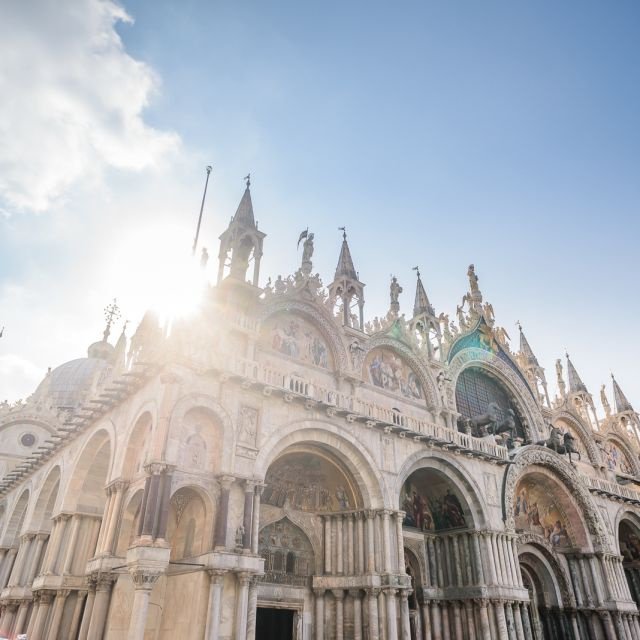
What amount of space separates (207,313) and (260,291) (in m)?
2.03

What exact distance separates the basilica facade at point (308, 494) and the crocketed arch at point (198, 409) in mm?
50

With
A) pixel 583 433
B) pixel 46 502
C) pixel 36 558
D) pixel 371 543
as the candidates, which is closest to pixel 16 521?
pixel 46 502

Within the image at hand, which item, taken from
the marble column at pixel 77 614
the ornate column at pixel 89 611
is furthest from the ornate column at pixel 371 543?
the marble column at pixel 77 614

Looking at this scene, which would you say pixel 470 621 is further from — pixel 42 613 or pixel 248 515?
pixel 42 613

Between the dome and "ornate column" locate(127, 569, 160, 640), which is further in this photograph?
the dome

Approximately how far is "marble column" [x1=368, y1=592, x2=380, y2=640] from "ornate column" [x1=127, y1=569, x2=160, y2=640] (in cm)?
640

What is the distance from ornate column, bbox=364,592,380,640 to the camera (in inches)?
599

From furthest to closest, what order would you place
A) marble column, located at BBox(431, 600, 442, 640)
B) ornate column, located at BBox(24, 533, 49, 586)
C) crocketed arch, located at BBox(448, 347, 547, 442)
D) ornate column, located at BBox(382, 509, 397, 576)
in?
1. crocketed arch, located at BBox(448, 347, 547, 442)
2. ornate column, located at BBox(24, 533, 49, 586)
3. marble column, located at BBox(431, 600, 442, 640)
4. ornate column, located at BBox(382, 509, 397, 576)

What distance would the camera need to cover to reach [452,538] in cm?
2016

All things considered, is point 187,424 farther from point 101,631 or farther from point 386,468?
point 386,468

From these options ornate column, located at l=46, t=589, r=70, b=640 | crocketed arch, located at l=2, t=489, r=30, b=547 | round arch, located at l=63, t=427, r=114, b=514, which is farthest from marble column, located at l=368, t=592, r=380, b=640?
crocketed arch, located at l=2, t=489, r=30, b=547

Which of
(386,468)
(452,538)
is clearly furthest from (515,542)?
(386,468)

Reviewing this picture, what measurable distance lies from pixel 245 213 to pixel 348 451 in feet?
31.4

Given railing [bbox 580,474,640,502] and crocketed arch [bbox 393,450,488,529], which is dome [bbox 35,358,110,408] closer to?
crocketed arch [bbox 393,450,488,529]
